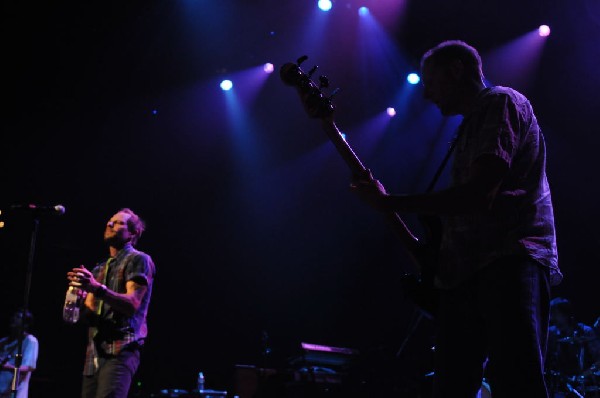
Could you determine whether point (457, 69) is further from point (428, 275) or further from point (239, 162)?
point (239, 162)

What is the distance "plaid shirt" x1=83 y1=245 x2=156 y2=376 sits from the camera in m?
4.25

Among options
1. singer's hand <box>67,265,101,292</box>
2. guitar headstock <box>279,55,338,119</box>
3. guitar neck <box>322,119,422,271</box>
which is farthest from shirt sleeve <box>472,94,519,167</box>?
singer's hand <box>67,265,101,292</box>

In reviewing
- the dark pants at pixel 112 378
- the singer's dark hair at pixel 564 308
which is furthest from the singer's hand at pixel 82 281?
the singer's dark hair at pixel 564 308

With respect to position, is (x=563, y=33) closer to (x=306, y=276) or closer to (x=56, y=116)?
(x=306, y=276)

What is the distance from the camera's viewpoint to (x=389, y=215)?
114 inches

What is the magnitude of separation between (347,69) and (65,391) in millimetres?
7291

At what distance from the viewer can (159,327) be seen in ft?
36.2

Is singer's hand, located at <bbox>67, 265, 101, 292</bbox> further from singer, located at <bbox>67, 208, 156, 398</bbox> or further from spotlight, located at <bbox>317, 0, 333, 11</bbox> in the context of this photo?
spotlight, located at <bbox>317, 0, 333, 11</bbox>

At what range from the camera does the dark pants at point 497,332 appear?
6.38 ft

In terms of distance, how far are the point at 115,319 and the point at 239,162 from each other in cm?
729

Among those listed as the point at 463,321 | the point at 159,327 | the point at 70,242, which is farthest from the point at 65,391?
the point at 463,321

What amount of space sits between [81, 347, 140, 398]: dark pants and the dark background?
15.1ft

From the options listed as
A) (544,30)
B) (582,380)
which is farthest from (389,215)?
(544,30)

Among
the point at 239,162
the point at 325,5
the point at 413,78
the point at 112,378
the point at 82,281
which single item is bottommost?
the point at 112,378
